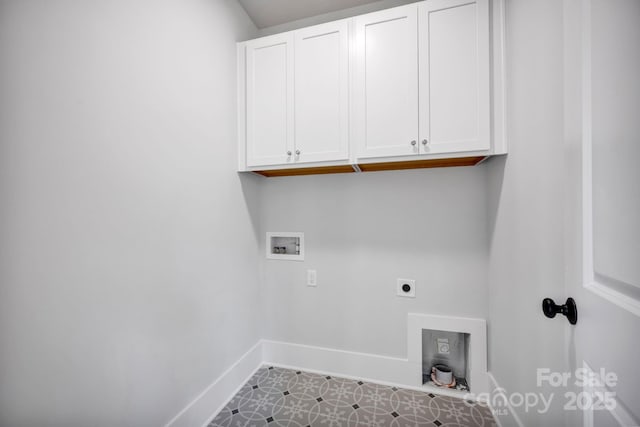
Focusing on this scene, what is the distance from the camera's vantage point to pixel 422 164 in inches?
60.8

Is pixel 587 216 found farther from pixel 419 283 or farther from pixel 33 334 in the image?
pixel 33 334

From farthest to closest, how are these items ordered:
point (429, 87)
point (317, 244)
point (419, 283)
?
Answer: point (317, 244) < point (419, 283) < point (429, 87)

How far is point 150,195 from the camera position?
1.09m

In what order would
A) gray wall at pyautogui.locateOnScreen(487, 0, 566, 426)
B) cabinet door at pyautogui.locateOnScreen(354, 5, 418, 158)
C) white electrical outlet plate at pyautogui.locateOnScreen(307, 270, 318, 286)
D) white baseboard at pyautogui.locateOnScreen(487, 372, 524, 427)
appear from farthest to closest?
white electrical outlet plate at pyautogui.locateOnScreen(307, 270, 318, 286) < cabinet door at pyautogui.locateOnScreen(354, 5, 418, 158) < white baseboard at pyautogui.locateOnScreen(487, 372, 524, 427) < gray wall at pyautogui.locateOnScreen(487, 0, 566, 426)

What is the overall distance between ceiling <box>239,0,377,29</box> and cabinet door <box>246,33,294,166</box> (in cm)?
31

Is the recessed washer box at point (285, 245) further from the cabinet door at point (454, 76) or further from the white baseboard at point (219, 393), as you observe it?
the cabinet door at point (454, 76)

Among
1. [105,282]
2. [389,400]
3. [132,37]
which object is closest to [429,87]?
[132,37]

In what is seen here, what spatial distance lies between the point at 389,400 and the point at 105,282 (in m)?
1.64

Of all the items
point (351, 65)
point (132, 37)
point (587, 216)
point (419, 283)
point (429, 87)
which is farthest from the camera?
point (419, 283)

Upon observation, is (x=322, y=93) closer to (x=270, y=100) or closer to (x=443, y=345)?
(x=270, y=100)

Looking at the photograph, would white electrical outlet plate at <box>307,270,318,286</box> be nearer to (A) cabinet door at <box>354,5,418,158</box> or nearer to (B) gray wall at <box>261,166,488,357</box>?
(B) gray wall at <box>261,166,488,357</box>

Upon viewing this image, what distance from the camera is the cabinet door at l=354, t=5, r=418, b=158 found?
1.37m

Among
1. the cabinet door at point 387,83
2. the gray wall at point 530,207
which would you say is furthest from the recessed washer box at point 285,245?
the gray wall at point 530,207

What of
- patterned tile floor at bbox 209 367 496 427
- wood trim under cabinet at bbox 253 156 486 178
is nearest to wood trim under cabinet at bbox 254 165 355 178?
wood trim under cabinet at bbox 253 156 486 178
